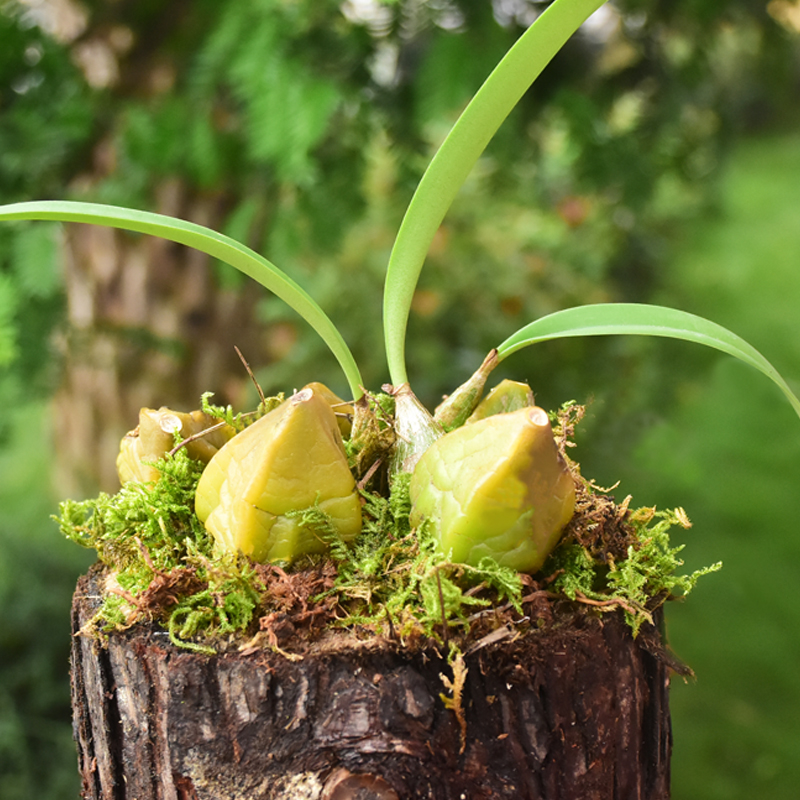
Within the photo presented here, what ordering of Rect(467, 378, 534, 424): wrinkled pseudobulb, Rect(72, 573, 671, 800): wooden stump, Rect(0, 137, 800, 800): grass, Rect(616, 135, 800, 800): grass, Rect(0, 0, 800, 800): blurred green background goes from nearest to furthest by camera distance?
1. Rect(72, 573, 671, 800): wooden stump
2. Rect(467, 378, 534, 424): wrinkled pseudobulb
3. Rect(0, 0, 800, 800): blurred green background
4. Rect(0, 137, 800, 800): grass
5. Rect(616, 135, 800, 800): grass

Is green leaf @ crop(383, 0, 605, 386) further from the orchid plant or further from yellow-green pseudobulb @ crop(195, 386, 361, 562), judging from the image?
yellow-green pseudobulb @ crop(195, 386, 361, 562)

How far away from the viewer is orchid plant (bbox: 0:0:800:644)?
0.67m

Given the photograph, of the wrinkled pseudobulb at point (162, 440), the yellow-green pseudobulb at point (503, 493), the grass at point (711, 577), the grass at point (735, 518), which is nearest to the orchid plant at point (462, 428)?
the yellow-green pseudobulb at point (503, 493)

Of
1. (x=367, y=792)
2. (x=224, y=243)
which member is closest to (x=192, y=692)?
(x=367, y=792)

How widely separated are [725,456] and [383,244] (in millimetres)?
1674

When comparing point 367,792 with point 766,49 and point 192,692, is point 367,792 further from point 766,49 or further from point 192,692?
point 766,49

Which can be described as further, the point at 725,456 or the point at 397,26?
the point at 725,456

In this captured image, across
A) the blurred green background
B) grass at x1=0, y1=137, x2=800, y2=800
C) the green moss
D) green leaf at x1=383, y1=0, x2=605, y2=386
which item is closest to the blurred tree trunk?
the blurred green background

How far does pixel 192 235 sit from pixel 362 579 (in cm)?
41

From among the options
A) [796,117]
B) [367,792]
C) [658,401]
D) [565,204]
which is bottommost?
[367,792]

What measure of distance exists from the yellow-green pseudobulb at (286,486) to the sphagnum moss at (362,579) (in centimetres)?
1

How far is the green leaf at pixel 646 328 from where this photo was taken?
0.71m

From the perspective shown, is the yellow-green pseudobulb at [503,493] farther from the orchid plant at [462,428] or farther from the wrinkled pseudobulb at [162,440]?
the wrinkled pseudobulb at [162,440]

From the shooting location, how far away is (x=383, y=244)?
2.70 metres
